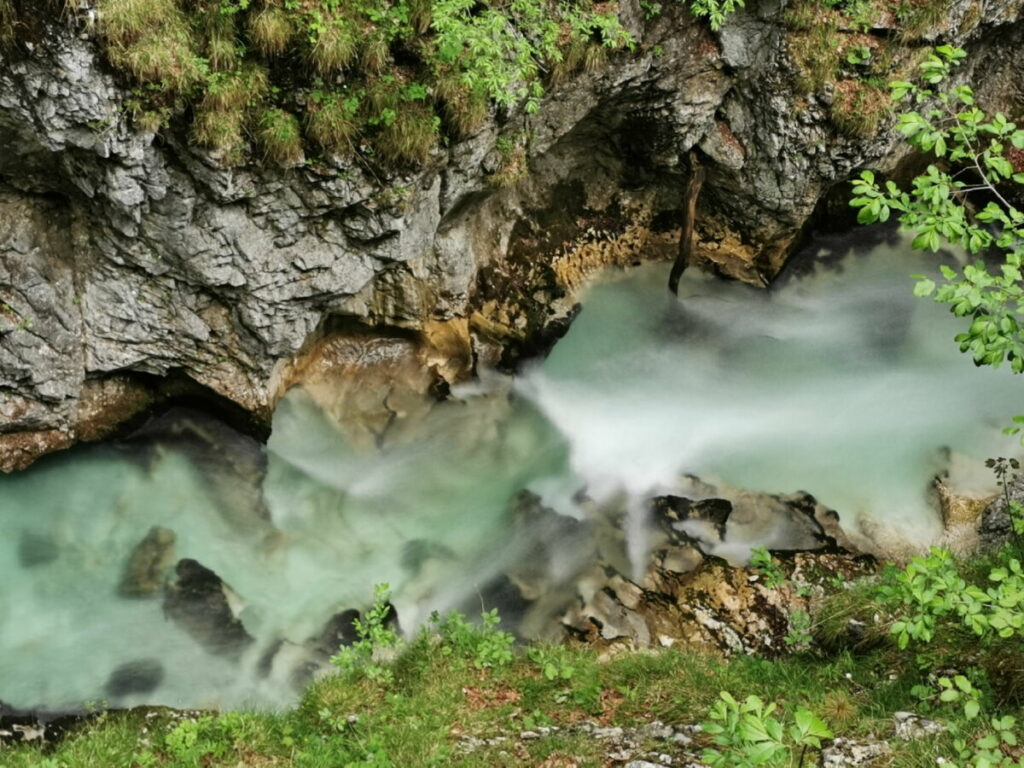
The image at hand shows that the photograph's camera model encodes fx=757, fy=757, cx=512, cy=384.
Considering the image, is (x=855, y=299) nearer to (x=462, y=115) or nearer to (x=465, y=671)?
(x=462, y=115)

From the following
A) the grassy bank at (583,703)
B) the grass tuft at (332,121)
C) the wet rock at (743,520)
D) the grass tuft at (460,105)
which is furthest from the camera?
the wet rock at (743,520)

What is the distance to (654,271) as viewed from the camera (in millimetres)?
12531

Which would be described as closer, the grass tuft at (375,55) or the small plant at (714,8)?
the grass tuft at (375,55)

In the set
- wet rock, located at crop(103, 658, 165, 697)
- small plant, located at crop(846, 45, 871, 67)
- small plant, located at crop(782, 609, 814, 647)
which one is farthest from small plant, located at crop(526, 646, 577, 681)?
small plant, located at crop(846, 45, 871, 67)

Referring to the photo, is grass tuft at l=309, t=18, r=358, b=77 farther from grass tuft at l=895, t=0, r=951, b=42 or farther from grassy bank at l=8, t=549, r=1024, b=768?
grass tuft at l=895, t=0, r=951, b=42

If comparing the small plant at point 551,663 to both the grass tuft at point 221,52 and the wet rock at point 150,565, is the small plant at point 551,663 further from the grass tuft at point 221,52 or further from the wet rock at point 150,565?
the grass tuft at point 221,52

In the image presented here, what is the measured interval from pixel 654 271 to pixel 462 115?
17.0 feet

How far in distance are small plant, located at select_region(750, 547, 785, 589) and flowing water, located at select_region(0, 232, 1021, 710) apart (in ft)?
1.67

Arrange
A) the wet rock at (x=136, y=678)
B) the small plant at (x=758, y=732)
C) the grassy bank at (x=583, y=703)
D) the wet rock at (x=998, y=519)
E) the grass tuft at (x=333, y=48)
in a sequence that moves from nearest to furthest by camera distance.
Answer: the small plant at (x=758, y=732), the grassy bank at (x=583, y=703), the grass tuft at (x=333, y=48), the wet rock at (x=136, y=678), the wet rock at (x=998, y=519)

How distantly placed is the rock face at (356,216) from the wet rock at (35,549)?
95 cm

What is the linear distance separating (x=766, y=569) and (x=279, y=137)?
299 inches

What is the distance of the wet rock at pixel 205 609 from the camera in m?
→ 9.11

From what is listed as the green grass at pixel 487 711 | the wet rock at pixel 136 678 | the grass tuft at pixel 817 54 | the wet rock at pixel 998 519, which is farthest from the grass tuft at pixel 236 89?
the wet rock at pixel 998 519

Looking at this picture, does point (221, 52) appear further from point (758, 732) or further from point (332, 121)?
point (758, 732)
